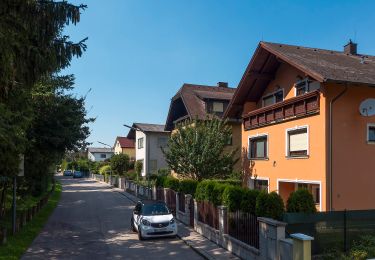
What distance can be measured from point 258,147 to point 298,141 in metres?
4.50

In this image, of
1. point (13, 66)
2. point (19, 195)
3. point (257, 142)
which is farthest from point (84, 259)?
point (19, 195)

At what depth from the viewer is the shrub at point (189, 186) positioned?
20.3 metres

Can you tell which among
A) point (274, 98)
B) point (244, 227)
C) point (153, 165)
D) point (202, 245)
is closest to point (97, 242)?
point (202, 245)

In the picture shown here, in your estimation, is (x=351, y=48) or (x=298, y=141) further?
(x=351, y=48)

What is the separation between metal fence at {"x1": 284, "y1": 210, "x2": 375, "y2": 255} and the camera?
36.5 ft

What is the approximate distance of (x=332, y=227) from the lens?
37.7 ft

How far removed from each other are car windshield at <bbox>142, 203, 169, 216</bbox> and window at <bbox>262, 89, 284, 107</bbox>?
8717 mm

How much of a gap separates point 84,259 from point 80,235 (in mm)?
4854

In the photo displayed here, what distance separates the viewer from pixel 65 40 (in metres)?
11.0

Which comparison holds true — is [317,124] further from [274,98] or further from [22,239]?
[22,239]

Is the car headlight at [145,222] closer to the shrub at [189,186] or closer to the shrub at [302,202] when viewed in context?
the shrub at [189,186]

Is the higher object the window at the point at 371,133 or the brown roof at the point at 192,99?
the brown roof at the point at 192,99

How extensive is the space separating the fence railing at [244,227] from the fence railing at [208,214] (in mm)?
1458

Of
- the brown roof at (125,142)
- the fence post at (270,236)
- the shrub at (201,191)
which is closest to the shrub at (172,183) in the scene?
the shrub at (201,191)
